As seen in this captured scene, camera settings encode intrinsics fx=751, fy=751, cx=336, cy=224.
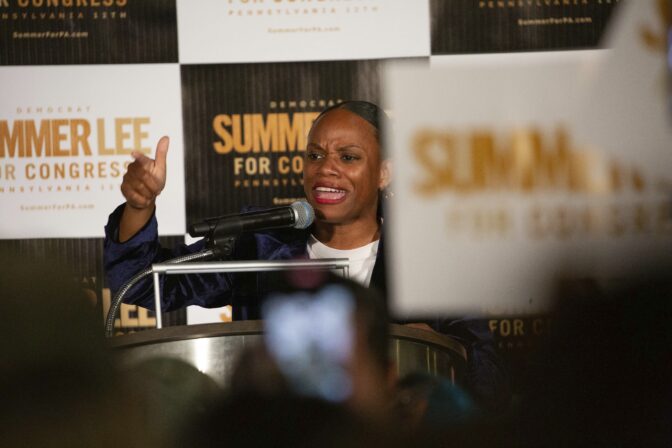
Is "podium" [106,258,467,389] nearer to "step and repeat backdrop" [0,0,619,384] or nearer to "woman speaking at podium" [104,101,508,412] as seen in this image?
"woman speaking at podium" [104,101,508,412]

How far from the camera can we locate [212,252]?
3.78ft

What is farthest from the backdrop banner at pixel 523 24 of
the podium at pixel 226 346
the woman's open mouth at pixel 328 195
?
the podium at pixel 226 346

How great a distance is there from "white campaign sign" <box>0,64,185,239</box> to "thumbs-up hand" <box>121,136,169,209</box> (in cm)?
83

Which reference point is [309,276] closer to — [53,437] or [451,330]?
[53,437]

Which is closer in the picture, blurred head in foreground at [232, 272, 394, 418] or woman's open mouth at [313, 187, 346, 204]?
blurred head in foreground at [232, 272, 394, 418]

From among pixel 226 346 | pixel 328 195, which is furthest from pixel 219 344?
pixel 328 195

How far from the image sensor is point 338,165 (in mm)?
1811

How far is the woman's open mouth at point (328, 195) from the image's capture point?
1813 mm

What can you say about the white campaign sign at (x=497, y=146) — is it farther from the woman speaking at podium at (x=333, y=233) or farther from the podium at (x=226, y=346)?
the podium at (x=226, y=346)

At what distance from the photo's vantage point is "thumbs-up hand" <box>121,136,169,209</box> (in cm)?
127

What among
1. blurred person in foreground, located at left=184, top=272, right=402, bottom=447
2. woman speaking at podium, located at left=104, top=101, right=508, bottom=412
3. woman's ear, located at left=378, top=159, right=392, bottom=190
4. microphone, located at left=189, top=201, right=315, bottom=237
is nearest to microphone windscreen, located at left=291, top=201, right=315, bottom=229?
microphone, located at left=189, top=201, right=315, bottom=237

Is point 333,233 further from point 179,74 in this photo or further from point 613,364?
point 613,364

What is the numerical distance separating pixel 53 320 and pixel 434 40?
208cm

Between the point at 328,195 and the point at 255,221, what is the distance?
2.05ft
